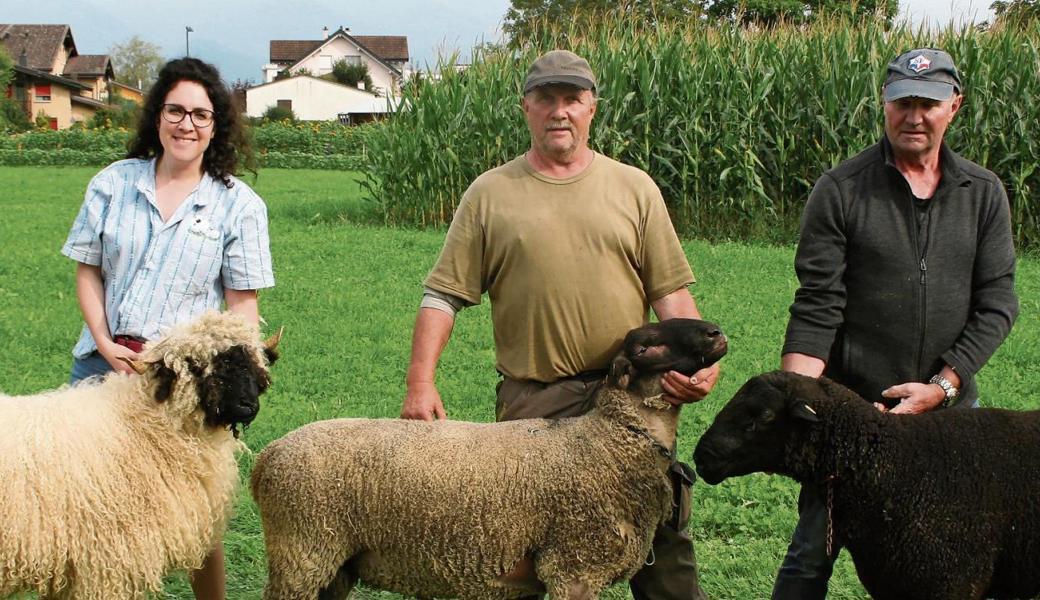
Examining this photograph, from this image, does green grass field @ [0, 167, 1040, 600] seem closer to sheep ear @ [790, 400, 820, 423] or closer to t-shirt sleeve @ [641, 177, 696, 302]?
sheep ear @ [790, 400, 820, 423]

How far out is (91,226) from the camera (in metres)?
4.08

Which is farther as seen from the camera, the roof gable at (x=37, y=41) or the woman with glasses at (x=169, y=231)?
the roof gable at (x=37, y=41)

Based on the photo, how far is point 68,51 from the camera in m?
90.8

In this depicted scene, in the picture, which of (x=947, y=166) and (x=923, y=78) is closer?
(x=923, y=78)

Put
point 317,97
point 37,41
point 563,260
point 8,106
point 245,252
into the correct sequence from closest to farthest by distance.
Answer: point 563,260 < point 245,252 < point 8,106 < point 317,97 < point 37,41

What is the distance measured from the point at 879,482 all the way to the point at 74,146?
4516 centimetres

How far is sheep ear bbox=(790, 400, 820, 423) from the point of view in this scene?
12.0ft

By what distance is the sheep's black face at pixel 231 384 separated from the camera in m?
3.69

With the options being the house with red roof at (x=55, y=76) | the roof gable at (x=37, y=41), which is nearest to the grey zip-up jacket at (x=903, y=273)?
the house with red roof at (x=55, y=76)

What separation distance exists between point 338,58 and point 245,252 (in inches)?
4159

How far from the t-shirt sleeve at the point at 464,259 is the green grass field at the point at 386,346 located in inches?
69.0

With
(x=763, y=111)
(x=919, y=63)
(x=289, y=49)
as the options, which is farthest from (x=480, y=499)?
(x=289, y=49)

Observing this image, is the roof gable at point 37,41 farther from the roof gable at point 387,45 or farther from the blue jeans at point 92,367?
the blue jeans at point 92,367

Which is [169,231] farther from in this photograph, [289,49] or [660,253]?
[289,49]
